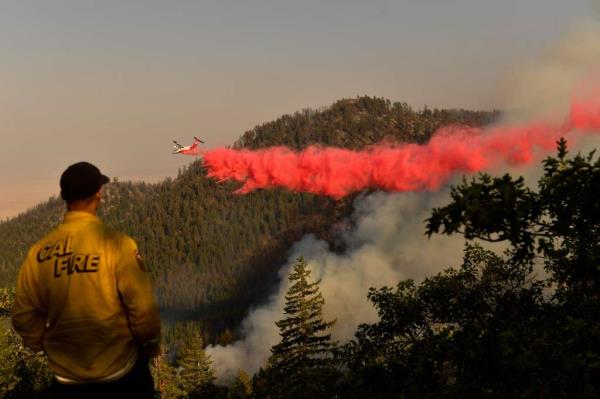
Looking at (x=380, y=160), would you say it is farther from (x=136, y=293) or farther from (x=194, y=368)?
(x=136, y=293)

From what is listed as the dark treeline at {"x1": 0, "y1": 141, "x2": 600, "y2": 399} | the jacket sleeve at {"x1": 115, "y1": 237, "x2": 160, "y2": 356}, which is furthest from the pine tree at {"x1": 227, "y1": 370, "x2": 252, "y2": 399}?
the jacket sleeve at {"x1": 115, "y1": 237, "x2": 160, "y2": 356}

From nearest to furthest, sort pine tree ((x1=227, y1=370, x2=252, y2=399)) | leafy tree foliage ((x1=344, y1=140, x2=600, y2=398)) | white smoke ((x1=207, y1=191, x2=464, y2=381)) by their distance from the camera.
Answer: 1. leafy tree foliage ((x1=344, y1=140, x2=600, y2=398))
2. pine tree ((x1=227, y1=370, x2=252, y2=399))
3. white smoke ((x1=207, y1=191, x2=464, y2=381))

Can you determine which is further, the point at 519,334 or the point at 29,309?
the point at 519,334

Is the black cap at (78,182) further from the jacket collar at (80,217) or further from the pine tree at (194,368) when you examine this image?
the pine tree at (194,368)

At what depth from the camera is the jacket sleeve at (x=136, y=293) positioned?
3562 millimetres

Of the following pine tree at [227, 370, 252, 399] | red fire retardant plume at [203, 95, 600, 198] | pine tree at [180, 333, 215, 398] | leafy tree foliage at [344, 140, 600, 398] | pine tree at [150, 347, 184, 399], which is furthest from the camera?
red fire retardant plume at [203, 95, 600, 198]

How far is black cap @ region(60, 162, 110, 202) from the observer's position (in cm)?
374

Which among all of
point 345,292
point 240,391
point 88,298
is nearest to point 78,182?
point 88,298

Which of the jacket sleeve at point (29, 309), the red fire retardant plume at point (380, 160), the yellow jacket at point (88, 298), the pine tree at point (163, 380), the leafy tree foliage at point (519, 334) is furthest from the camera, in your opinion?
the red fire retardant plume at point (380, 160)

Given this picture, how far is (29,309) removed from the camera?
3.73m

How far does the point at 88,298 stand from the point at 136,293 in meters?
0.32

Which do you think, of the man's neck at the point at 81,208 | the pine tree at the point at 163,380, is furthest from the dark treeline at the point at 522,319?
the pine tree at the point at 163,380

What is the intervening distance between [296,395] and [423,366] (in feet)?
33.9

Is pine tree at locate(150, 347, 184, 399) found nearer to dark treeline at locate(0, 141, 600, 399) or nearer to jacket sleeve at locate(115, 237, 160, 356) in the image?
dark treeline at locate(0, 141, 600, 399)
